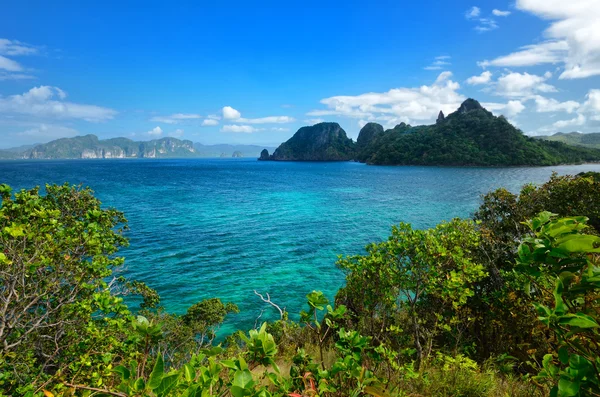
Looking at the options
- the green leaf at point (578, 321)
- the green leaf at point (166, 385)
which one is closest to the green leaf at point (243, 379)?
the green leaf at point (166, 385)

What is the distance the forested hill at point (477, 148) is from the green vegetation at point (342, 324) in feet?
506

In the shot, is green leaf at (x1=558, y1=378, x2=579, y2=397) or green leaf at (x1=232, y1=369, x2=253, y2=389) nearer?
green leaf at (x1=558, y1=378, x2=579, y2=397)

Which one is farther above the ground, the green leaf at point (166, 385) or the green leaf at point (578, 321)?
the green leaf at point (578, 321)

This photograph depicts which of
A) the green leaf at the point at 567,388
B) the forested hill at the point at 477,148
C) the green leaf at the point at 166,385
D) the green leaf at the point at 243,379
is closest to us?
the green leaf at the point at 567,388

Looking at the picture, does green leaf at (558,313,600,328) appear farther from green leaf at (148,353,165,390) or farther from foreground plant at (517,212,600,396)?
green leaf at (148,353,165,390)

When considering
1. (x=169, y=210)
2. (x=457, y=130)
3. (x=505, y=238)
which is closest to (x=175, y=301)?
(x=505, y=238)

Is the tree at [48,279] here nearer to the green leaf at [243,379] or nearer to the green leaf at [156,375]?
the green leaf at [156,375]

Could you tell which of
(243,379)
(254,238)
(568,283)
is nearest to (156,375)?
(243,379)

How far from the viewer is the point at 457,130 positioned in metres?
176

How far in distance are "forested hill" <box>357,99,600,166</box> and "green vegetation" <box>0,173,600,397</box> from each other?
154264 millimetres

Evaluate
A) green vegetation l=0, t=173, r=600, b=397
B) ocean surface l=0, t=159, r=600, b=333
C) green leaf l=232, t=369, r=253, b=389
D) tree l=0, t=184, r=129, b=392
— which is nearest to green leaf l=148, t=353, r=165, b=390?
green vegetation l=0, t=173, r=600, b=397

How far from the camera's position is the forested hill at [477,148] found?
143 m

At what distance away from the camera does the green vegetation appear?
5.78 feet

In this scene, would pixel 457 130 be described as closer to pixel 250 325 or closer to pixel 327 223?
pixel 327 223
